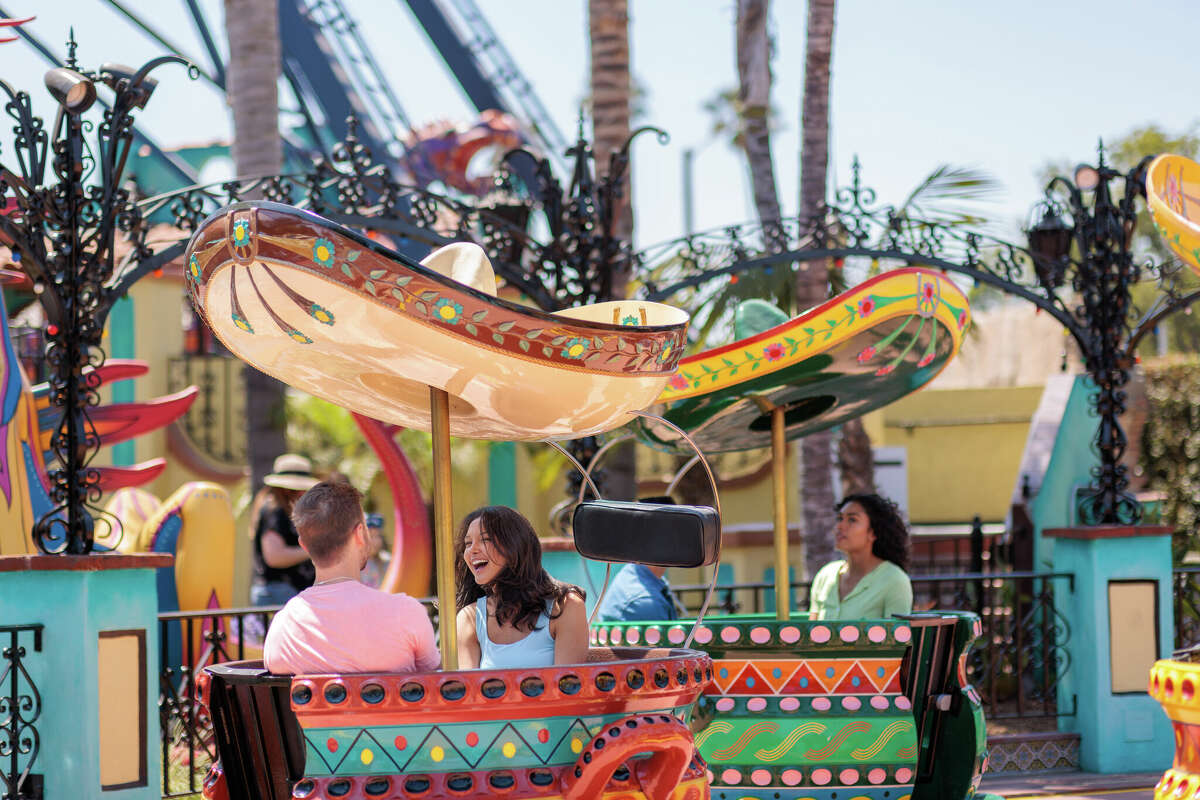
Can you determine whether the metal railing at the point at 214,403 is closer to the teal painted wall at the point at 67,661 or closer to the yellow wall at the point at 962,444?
the yellow wall at the point at 962,444

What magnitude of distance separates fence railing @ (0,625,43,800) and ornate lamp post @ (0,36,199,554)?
415 millimetres

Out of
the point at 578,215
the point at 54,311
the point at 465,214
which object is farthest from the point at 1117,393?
the point at 54,311

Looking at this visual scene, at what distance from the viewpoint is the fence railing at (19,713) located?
6508 millimetres

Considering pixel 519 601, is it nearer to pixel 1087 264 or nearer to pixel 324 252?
pixel 324 252

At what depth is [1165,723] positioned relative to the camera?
9.02 metres

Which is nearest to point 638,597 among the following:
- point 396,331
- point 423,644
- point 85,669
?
point 85,669

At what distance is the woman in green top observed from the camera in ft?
21.1

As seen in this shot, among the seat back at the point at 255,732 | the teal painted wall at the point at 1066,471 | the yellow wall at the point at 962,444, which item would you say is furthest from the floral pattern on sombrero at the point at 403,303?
the yellow wall at the point at 962,444

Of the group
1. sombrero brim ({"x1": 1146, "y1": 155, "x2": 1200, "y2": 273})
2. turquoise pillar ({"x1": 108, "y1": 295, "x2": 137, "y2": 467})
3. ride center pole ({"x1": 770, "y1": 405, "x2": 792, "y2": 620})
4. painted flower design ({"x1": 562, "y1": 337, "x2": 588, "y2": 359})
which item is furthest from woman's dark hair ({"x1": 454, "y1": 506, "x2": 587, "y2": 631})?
turquoise pillar ({"x1": 108, "y1": 295, "x2": 137, "y2": 467})

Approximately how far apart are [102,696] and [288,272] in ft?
12.3

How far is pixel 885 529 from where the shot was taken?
6.60 metres

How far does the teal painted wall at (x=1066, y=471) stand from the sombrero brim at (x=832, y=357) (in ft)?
22.2

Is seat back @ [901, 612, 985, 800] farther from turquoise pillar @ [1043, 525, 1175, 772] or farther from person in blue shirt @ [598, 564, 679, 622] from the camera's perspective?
turquoise pillar @ [1043, 525, 1175, 772]

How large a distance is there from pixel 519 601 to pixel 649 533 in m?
0.70
